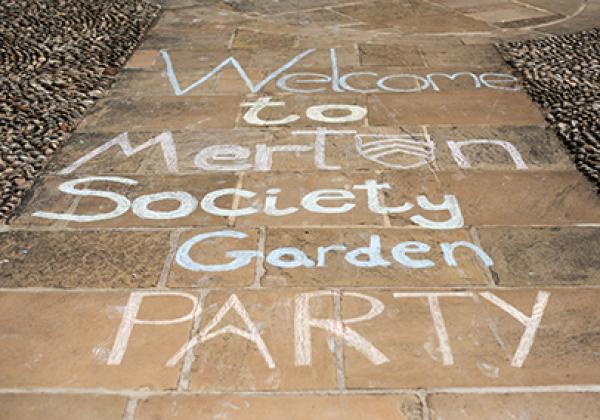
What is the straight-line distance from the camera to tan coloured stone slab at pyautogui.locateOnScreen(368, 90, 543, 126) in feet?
17.9

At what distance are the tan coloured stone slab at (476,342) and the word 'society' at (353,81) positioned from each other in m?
2.85

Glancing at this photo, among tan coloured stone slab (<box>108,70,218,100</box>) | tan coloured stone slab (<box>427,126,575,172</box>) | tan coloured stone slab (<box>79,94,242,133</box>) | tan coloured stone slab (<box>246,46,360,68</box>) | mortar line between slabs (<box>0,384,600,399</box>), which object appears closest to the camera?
mortar line between slabs (<box>0,384,600,399</box>)

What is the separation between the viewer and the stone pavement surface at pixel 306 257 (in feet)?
10.0

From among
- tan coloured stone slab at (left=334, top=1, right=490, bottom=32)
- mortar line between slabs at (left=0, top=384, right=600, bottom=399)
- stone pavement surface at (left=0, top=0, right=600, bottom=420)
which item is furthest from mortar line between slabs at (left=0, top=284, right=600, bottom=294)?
tan coloured stone slab at (left=334, top=1, right=490, bottom=32)

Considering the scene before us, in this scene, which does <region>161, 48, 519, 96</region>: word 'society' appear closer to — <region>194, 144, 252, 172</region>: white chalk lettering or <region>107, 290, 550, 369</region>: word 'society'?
<region>194, 144, 252, 172</region>: white chalk lettering

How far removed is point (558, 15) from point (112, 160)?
18.3 feet

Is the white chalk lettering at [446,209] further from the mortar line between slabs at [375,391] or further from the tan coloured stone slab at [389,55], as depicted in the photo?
the tan coloured stone slab at [389,55]

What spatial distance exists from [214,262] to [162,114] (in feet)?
7.01

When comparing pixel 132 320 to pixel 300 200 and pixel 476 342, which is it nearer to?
pixel 300 200

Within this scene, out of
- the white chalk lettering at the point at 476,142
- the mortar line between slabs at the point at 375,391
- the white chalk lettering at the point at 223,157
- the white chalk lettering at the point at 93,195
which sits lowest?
the white chalk lettering at the point at 476,142

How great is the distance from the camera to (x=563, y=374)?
3100 millimetres

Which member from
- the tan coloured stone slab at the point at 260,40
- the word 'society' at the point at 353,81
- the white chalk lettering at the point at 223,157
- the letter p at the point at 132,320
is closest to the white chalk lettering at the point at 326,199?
the white chalk lettering at the point at 223,157

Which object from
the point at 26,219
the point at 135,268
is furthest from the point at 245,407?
the point at 26,219

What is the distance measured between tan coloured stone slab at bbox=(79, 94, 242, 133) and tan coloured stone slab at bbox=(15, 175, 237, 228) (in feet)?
2.73
